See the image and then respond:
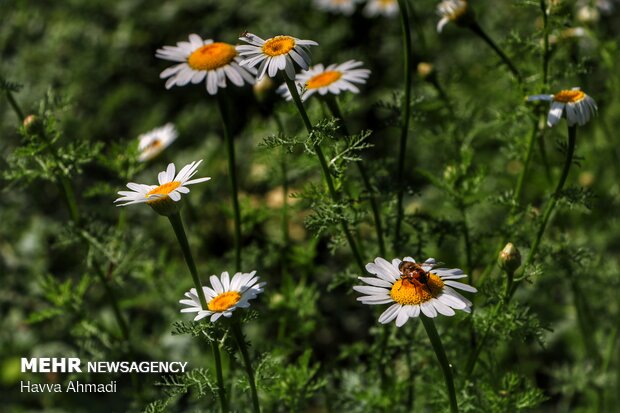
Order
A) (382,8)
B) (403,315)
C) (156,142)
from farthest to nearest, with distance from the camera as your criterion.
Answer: (382,8) < (156,142) < (403,315)

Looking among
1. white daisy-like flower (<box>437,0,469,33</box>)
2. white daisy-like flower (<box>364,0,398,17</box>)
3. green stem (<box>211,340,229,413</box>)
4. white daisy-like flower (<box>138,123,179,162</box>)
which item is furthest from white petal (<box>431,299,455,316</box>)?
white daisy-like flower (<box>364,0,398,17</box>)

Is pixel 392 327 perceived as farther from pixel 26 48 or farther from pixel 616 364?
pixel 26 48

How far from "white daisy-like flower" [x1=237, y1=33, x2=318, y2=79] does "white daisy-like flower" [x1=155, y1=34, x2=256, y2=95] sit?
0.50 feet

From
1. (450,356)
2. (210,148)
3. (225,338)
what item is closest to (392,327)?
(450,356)

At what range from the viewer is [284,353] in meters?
1.82

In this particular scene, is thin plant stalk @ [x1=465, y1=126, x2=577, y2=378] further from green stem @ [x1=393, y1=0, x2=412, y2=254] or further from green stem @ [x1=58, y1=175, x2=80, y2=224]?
green stem @ [x1=58, y1=175, x2=80, y2=224]

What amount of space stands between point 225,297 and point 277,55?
43cm

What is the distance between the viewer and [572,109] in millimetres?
1392

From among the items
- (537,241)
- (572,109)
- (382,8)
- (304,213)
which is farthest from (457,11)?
(382,8)

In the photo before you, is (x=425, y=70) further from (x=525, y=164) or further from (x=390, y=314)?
(x=390, y=314)

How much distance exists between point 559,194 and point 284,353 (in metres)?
0.74

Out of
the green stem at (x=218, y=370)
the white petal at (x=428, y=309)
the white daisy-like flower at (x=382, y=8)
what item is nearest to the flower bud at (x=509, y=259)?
the white petal at (x=428, y=309)

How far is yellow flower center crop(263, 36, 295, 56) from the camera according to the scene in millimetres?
1311

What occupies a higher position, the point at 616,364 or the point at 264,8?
the point at 264,8
